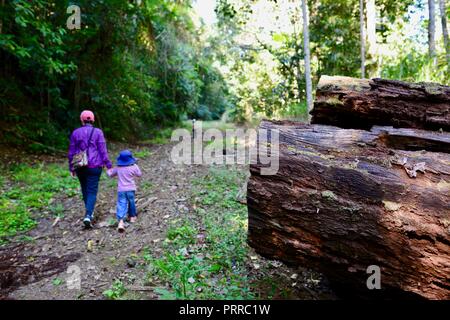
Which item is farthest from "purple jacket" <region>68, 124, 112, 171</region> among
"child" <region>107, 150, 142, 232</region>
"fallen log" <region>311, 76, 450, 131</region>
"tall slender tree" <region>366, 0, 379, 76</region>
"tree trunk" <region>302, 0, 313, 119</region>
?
"tall slender tree" <region>366, 0, 379, 76</region>

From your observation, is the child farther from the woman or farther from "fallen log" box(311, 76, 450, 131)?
"fallen log" box(311, 76, 450, 131)

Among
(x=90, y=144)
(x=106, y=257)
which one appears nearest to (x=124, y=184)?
(x=90, y=144)

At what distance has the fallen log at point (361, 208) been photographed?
280cm

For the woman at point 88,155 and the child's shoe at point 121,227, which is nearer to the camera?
the child's shoe at point 121,227

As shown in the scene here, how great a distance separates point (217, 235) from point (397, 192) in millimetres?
2995

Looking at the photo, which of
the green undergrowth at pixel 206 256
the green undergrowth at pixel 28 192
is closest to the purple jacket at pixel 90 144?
the green undergrowth at pixel 28 192

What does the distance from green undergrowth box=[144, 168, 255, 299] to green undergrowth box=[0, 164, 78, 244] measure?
10.1ft

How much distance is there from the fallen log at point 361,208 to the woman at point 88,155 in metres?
3.74

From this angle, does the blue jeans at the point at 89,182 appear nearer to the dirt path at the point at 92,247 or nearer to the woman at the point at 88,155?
the woman at the point at 88,155

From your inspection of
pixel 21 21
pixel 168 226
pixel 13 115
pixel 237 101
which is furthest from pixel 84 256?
pixel 237 101

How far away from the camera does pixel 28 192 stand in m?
7.78

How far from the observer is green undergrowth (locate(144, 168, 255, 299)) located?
146 inches
